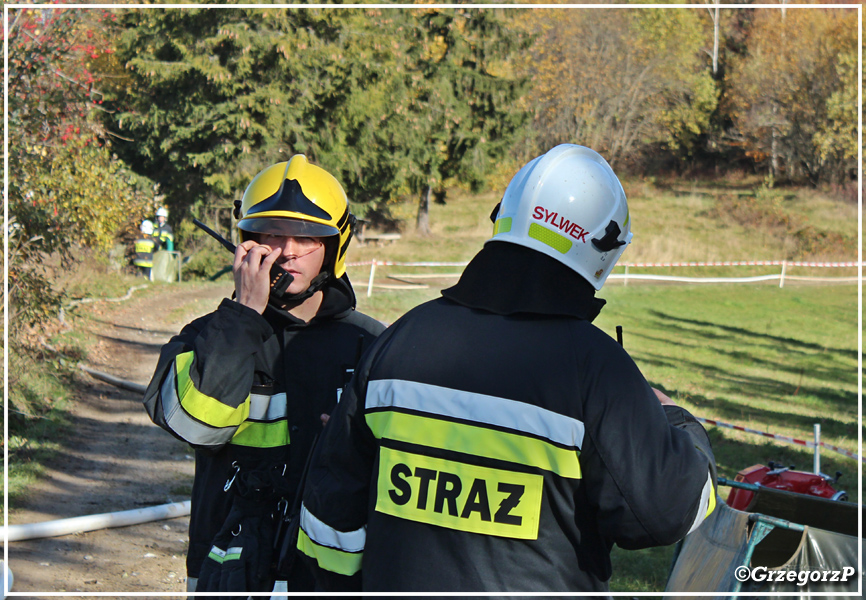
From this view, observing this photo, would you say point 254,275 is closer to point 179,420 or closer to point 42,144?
point 179,420

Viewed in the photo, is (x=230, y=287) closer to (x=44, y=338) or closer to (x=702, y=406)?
(x=44, y=338)

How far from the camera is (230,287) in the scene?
62.9 feet

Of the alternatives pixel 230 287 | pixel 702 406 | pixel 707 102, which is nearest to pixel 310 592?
pixel 702 406

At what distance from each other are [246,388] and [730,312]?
1974cm

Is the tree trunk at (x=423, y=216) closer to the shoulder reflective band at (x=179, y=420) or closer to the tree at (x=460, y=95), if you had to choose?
the tree at (x=460, y=95)

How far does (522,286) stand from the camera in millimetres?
1807

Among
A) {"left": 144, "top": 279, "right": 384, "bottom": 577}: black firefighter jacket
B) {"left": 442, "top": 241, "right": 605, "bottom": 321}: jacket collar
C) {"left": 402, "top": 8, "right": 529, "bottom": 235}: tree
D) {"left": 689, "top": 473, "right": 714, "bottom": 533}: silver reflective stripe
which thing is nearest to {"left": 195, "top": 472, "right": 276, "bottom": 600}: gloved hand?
{"left": 144, "top": 279, "right": 384, "bottom": 577}: black firefighter jacket

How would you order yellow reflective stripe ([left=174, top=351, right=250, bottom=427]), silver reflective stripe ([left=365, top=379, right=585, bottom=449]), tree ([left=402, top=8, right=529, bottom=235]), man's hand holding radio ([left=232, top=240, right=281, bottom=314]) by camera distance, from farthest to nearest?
1. tree ([left=402, top=8, right=529, bottom=235])
2. man's hand holding radio ([left=232, top=240, right=281, bottom=314])
3. yellow reflective stripe ([left=174, top=351, right=250, bottom=427])
4. silver reflective stripe ([left=365, top=379, right=585, bottom=449])

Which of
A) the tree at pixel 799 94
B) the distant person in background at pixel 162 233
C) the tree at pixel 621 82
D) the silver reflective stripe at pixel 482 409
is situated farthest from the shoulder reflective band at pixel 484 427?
the tree at pixel 799 94

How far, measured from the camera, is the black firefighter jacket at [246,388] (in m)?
2.43

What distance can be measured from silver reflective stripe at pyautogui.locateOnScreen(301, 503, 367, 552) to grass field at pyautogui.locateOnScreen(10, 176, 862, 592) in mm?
3933

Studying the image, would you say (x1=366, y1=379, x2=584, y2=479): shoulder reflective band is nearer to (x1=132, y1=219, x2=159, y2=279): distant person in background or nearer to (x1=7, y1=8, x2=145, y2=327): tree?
(x1=7, y1=8, x2=145, y2=327): tree

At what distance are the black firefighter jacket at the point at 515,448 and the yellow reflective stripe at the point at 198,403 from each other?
2.37ft

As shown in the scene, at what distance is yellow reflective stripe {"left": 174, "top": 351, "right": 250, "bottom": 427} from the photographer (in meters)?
2.41
